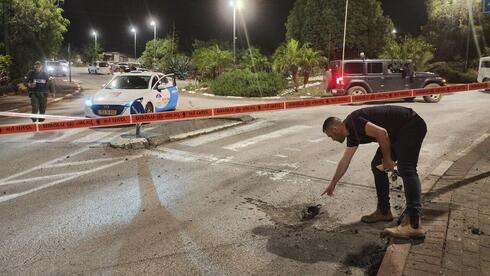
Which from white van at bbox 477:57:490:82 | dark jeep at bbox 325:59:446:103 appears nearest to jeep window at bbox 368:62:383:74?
dark jeep at bbox 325:59:446:103

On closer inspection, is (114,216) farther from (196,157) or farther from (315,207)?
(196,157)

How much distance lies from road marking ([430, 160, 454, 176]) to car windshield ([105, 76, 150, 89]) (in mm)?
8991

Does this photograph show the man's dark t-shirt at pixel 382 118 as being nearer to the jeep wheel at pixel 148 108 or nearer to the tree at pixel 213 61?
the jeep wheel at pixel 148 108

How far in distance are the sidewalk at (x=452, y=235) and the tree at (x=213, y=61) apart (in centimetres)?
2432

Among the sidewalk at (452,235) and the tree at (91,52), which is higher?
the tree at (91,52)

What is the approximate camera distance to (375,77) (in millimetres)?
17547

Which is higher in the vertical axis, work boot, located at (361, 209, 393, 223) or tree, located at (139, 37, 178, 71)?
tree, located at (139, 37, 178, 71)

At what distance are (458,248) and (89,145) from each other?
314 inches

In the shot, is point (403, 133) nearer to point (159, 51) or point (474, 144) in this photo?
point (474, 144)

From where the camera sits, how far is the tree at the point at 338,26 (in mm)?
39281

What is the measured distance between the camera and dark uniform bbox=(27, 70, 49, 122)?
1238cm

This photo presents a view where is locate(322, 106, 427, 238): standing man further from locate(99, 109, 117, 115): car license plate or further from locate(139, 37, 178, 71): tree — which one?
locate(139, 37, 178, 71): tree

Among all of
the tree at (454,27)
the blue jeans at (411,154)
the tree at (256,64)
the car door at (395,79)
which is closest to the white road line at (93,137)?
the blue jeans at (411,154)

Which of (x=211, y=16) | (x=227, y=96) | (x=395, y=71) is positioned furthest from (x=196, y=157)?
(x=211, y=16)
